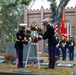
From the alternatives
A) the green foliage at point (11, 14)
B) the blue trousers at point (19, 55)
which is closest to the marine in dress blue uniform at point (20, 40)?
the blue trousers at point (19, 55)

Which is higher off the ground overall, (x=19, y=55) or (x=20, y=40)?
(x=20, y=40)

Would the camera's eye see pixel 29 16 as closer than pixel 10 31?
Yes

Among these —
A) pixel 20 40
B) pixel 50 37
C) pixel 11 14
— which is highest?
pixel 11 14

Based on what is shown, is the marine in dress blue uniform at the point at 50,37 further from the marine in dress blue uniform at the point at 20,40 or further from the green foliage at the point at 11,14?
the green foliage at the point at 11,14

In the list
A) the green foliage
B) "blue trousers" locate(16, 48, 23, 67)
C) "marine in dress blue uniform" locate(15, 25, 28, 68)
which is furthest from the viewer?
the green foliage

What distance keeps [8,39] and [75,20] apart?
20.7 metres

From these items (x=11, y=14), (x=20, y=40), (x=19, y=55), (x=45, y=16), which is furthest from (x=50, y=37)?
(x=11, y=14)

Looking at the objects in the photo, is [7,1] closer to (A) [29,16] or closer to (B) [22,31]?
(A) [29,16]

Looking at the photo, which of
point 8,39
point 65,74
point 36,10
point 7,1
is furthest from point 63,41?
point 8,39

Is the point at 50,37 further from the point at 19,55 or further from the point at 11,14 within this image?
the point at 11,14

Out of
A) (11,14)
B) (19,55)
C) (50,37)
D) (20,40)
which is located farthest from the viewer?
(11,14)

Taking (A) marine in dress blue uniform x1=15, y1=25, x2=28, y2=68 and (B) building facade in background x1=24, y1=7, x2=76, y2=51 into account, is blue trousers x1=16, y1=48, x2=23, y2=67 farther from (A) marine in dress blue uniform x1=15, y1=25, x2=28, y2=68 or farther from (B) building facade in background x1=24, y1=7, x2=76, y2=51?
(B) building facade in background x1=24, y1=7, x2=76, y2=51

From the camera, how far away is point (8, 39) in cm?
5872

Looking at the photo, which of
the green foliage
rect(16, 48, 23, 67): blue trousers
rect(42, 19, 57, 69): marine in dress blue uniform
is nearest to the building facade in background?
the green foliage
